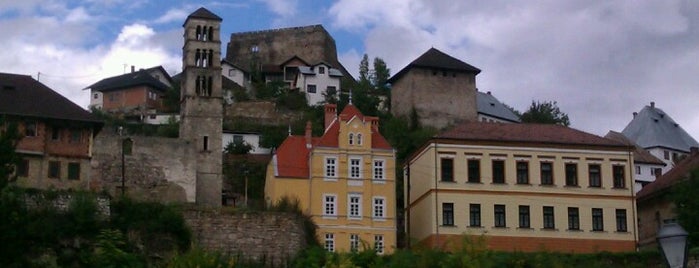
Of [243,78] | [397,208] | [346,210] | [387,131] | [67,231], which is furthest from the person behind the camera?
[243,78]

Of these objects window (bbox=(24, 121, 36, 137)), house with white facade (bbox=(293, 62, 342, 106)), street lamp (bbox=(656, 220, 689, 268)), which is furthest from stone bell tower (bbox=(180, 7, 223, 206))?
street lamp (bbox=(656, 220, 689, 268))

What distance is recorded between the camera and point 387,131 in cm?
8725

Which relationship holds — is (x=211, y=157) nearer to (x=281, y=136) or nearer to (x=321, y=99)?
(x=281, y=136)

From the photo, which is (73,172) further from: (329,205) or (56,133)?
(329,205)

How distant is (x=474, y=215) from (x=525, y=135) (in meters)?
5.48

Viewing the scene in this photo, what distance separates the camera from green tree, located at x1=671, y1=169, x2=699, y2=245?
5406 cm

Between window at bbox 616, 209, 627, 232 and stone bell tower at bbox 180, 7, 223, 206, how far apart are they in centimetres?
2161

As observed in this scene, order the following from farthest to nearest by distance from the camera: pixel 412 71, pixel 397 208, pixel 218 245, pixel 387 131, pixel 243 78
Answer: pixel 243 78 < pixel 412 71 < pixel 387 131 < pixel 397 208 < pixel 218 245

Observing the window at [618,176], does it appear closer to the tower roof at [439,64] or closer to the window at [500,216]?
the window at [500,216]

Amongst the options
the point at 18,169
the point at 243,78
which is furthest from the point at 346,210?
the point at 243,78

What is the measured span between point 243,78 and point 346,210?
178ft

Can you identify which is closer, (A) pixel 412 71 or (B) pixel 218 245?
(B) pixel 218 245

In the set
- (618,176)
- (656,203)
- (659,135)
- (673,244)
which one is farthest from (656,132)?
(673,244)

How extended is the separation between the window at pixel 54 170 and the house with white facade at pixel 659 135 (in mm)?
58080
